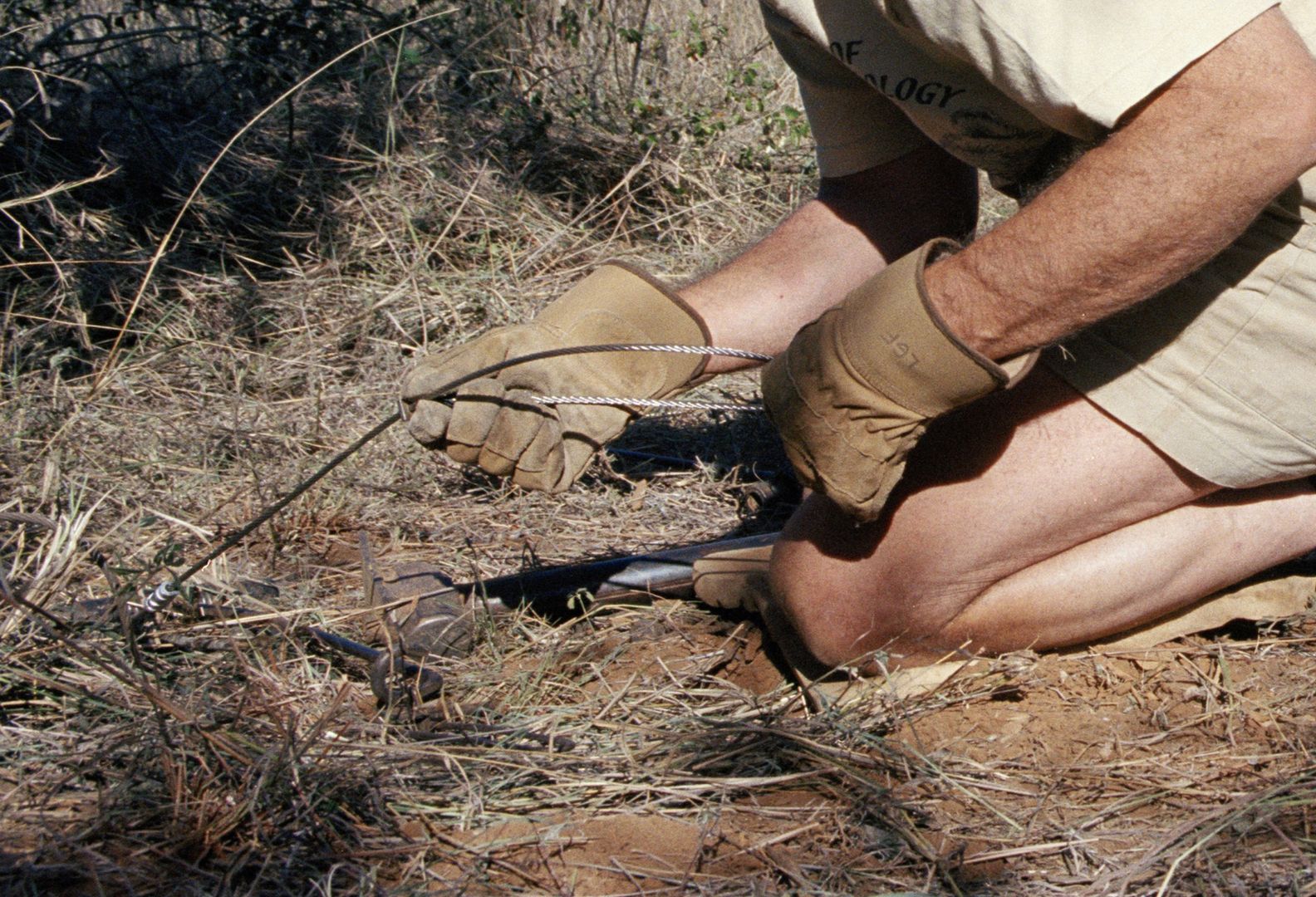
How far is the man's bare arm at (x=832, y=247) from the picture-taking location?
2.30 metres

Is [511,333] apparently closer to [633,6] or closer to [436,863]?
[436,863]

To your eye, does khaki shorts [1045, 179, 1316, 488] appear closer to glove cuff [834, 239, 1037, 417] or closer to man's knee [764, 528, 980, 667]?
glove cuff [834, 239, 1037, 417]

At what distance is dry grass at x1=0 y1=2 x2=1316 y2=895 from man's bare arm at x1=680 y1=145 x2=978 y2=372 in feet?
1.46

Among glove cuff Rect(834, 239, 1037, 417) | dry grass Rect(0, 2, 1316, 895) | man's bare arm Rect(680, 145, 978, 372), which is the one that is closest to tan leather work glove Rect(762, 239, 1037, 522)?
glove cuff Rect(834, 239, 1037, 417)

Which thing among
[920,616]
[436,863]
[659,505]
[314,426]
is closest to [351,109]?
[314,426]

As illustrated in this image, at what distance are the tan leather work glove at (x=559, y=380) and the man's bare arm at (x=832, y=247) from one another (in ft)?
0.37

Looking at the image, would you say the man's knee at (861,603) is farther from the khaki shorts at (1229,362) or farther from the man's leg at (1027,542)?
the khaki shorts at (1229,362)

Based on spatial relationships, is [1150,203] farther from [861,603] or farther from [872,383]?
[861,603]

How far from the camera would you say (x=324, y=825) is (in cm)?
144

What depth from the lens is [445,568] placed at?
236cm

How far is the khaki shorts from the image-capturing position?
5.82 ft

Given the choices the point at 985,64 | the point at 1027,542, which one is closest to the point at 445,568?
the point at 1027,542

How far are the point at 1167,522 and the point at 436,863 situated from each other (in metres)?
1.22

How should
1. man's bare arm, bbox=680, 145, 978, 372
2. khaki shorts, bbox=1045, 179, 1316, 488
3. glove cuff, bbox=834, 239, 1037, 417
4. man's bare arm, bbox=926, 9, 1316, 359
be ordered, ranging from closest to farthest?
man's bare arm, bbox=926, 9, 1316, 359 → glove cuff, bbox=834, 239, 1037, 417 → khaki shorts, bbox=1045, 179, 1316, 488 → man's bare arm, bbox=680, 145, 978, 372
